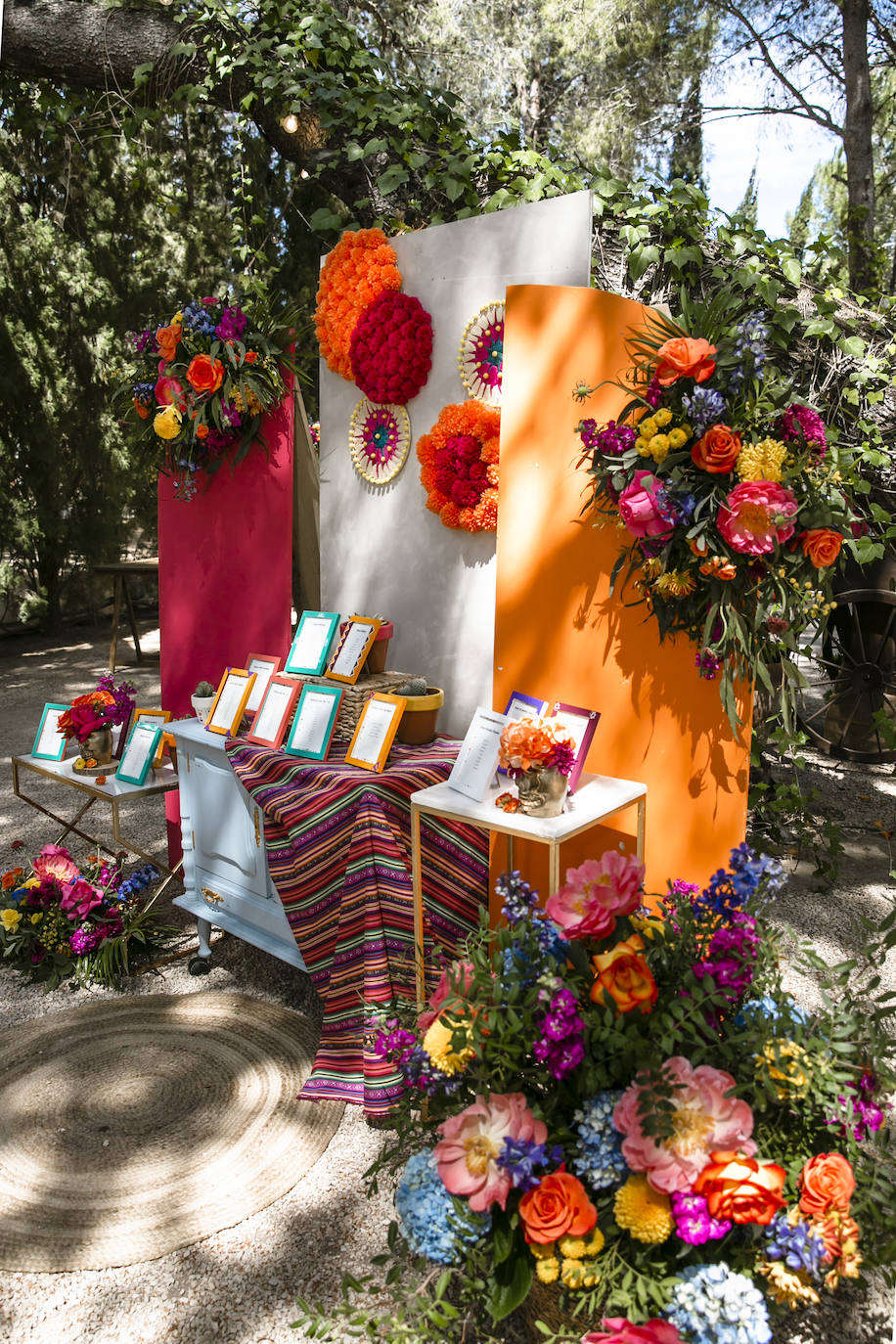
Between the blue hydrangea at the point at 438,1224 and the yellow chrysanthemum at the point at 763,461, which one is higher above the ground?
the yellow chrysanthemum at the point at 763,461

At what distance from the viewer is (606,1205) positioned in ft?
5.57

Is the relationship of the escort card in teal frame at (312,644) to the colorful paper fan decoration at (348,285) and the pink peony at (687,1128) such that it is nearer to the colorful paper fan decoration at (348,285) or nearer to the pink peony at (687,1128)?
the colorful paper fan decoration at (348,285)

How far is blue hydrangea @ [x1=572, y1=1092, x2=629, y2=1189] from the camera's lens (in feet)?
5.50

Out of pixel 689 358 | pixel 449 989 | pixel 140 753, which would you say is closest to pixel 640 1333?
pixel 449 989

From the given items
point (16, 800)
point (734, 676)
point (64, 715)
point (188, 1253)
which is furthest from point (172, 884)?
point (734, 676)

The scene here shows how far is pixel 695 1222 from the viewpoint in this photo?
61.7 inches

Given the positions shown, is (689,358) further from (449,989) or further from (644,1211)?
(644,1211)

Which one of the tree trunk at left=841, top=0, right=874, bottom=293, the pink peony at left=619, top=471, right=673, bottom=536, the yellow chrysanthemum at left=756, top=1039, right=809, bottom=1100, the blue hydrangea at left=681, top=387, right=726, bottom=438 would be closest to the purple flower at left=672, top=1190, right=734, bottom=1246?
the yellow chrysanthemum at left=756, top=1039, right=809, bottom=1100

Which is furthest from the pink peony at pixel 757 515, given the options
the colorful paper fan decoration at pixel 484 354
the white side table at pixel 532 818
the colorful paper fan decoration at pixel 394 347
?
the colorful paper fan decoration at pixel 394 347

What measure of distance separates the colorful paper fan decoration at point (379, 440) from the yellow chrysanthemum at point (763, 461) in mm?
1332

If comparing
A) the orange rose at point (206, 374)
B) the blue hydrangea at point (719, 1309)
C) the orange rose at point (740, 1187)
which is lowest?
the blue hydrangea at point (719, 1309)

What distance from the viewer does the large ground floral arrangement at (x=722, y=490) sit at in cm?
221

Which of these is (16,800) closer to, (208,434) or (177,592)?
(177,592)

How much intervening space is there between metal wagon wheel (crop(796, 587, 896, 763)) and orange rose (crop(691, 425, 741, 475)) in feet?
9.79
